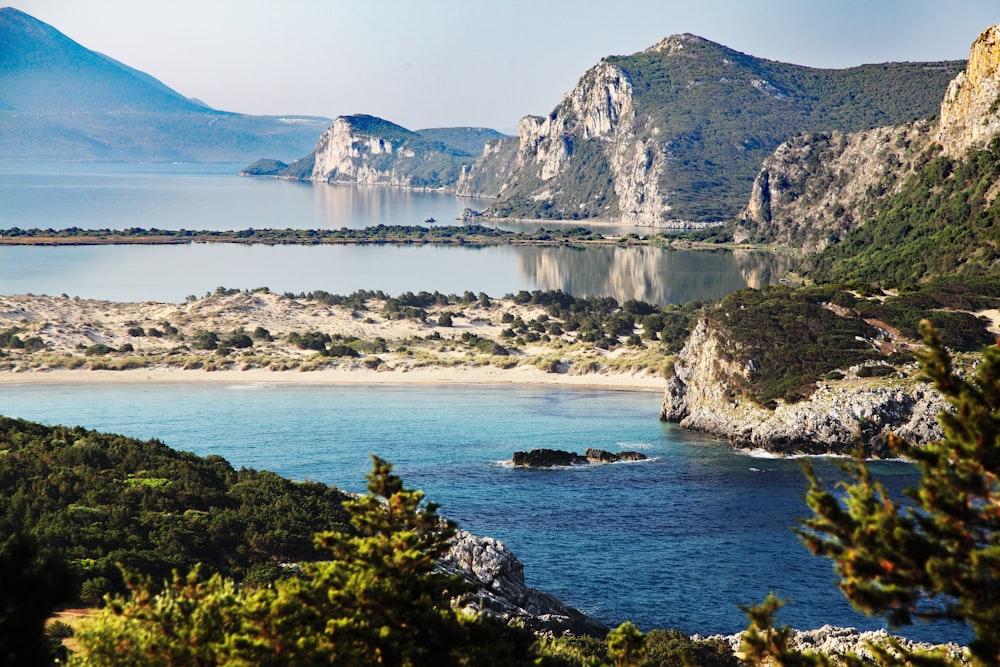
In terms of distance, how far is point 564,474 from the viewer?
180 ft

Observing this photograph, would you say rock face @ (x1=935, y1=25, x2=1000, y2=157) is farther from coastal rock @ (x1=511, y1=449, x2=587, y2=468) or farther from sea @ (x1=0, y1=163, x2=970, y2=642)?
coastal rock @ (x1=511, y1=449, x2=587, y2=468)

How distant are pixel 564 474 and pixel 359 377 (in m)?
32.3

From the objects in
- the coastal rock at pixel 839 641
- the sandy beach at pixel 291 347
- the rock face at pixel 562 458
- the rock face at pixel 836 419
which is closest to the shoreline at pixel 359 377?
the sandy beach at pixel 291 347

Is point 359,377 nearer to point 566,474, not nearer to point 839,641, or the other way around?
point 566,474

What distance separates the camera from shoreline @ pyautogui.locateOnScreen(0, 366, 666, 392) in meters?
80.8

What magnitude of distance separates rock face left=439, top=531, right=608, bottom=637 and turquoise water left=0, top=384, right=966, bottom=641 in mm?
2998

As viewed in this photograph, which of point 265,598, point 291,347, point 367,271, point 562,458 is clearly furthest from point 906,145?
point 265,598

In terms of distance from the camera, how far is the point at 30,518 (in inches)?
1249

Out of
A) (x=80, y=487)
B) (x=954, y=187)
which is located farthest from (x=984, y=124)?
(x=80, y=487)

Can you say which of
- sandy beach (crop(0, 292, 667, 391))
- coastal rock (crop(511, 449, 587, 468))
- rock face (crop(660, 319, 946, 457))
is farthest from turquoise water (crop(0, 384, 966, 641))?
sandy beach (crop(0, 292, 667, 391))

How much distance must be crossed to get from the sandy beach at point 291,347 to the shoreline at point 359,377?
3.3 inches

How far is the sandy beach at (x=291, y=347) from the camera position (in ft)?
272

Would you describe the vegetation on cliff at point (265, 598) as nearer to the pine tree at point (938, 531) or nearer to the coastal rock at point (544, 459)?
the pine tree at point (938, 531)

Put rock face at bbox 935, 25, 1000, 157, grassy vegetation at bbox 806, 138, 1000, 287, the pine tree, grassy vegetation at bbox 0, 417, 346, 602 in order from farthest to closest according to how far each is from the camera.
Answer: rock face at bbox 935, 25, 1000, 157 → grassy vegetation at bbox 806, 138, 1000, 287 → grassy vegetation at bbox 0, 417, 346, 602 → the pine tree
